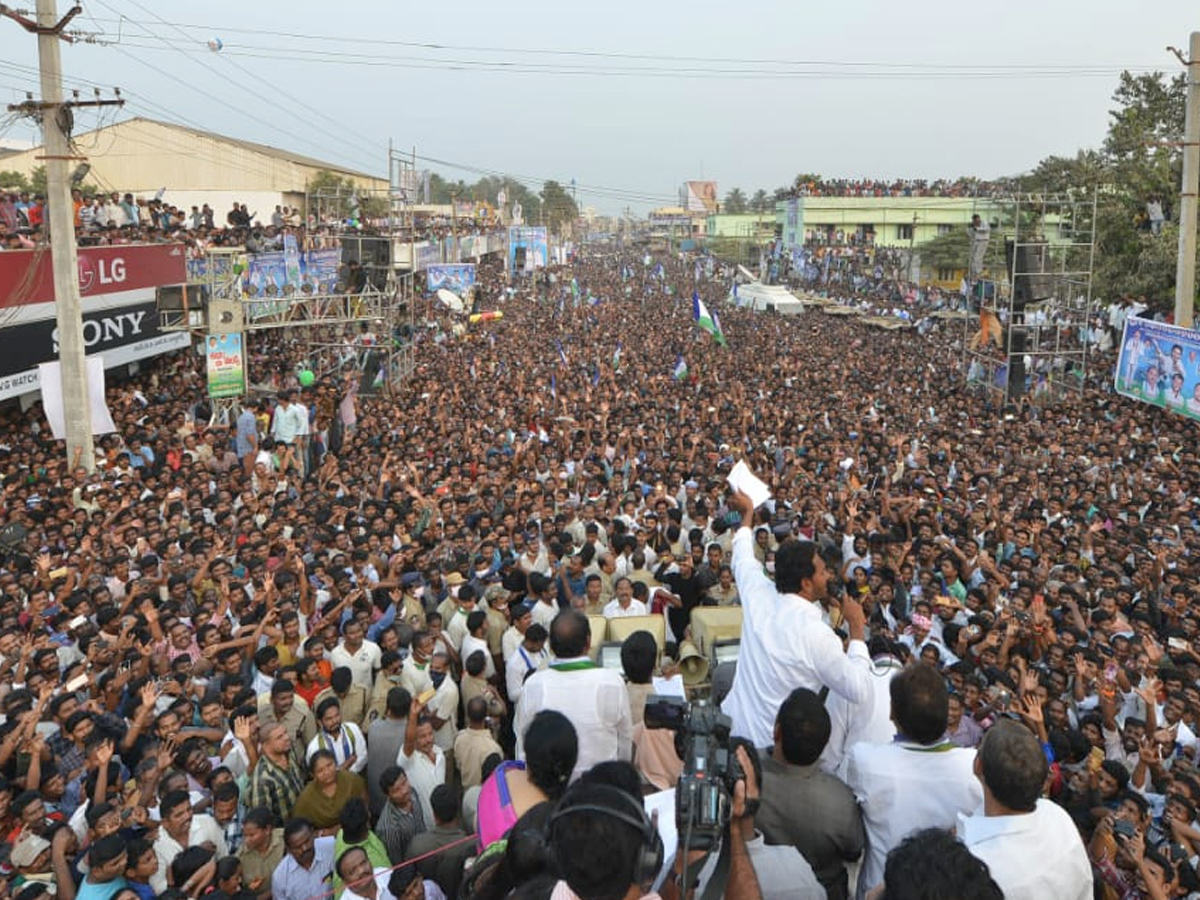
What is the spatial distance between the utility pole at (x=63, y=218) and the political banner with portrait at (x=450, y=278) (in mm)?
16004

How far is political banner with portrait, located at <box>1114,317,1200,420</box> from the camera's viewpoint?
40.0ft

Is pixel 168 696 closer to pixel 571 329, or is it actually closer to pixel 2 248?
pixel 2 248

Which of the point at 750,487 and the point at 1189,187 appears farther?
the point at 1189,187

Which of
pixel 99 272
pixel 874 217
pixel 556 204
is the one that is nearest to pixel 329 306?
pixel 99 272

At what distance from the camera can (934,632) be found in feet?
19.5

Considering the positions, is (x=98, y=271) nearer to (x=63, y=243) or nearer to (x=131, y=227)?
(x=131, y=227)

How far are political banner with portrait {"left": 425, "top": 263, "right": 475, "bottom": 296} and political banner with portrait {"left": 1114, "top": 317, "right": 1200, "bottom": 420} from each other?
57.3 ft

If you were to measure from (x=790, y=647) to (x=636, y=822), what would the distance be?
3.95 feet

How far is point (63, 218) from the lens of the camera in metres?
10.3

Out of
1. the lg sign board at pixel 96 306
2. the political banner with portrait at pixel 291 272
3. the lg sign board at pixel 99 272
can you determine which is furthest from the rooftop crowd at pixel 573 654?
the political banner with portrait at pixel 291 272

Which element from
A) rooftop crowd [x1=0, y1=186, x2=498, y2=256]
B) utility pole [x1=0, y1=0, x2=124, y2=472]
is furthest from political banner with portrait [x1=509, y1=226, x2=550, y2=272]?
utility pole [x1=0, y1=0, x2=124, y2=472]

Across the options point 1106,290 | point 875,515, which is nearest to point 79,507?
point 875,515

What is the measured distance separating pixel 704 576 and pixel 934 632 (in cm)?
154

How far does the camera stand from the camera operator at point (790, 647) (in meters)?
2.91
